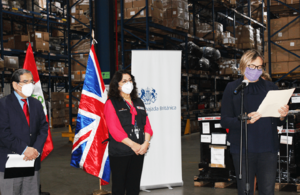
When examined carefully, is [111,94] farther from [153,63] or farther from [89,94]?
[153,63]

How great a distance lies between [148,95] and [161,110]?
303 millimetres

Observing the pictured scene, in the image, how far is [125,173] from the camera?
3.03 m

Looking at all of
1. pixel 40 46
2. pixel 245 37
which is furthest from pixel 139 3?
pixel 245 37

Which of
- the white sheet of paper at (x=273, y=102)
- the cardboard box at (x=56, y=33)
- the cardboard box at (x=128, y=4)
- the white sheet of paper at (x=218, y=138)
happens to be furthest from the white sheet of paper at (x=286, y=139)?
the cardboard box at (x=56, y=33)

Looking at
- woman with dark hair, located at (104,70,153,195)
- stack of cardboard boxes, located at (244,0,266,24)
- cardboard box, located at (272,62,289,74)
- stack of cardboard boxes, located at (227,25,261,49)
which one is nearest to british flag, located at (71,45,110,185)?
woman with dark hair, located at (104,70,153,195)

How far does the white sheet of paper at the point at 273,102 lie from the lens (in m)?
2.32

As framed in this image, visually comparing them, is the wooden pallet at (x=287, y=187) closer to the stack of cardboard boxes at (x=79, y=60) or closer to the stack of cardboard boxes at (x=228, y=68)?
the stack of cardboard boxes at (x=79, y=60)

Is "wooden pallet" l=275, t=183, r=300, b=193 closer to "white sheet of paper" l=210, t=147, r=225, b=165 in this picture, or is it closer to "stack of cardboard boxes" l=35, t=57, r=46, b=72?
"white sheet of paper" l=210, t=147, r=225, b=165

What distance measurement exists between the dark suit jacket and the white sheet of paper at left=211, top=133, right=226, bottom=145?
273 cm

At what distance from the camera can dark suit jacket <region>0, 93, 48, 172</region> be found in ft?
8.82

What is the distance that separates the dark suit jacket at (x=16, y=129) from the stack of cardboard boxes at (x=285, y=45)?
24.3 feet

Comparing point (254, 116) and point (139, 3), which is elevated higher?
point (139, 3)

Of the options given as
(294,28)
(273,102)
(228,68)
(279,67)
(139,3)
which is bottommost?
(273,102)

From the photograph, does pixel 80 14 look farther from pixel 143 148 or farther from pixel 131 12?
pixel 143 148
